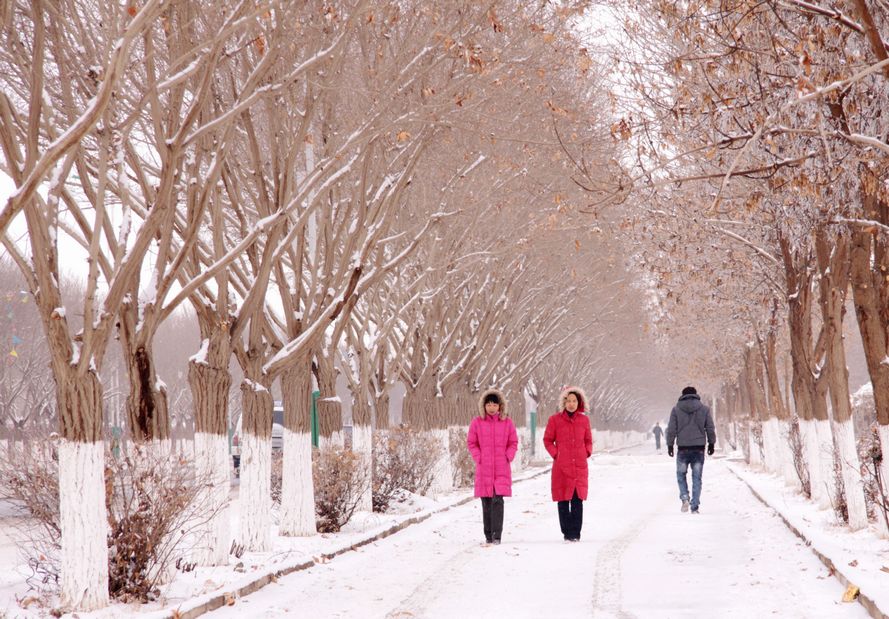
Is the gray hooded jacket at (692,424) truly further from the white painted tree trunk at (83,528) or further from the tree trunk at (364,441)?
the white painted tree trunk at (83,528)

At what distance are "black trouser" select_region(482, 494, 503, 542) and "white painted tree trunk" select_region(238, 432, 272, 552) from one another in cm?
267

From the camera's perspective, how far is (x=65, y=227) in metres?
13.4

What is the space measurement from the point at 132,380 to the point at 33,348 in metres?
42.8

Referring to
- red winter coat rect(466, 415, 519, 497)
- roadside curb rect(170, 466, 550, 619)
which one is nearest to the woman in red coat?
red winter coat rect(466, 415, 519, 497)

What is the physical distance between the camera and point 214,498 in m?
12.2

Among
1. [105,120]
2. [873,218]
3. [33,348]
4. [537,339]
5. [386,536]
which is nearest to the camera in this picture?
[105,120]

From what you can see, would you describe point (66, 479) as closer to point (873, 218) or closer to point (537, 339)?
point (873, 218)

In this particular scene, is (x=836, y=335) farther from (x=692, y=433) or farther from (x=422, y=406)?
(x=422, y=406)

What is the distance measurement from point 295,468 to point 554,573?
4.89 meters

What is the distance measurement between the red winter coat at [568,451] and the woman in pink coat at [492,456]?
20.6 inches

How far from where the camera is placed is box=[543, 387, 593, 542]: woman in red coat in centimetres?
1453

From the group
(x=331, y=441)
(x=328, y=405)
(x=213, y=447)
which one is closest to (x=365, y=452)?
(x=331, y=441)

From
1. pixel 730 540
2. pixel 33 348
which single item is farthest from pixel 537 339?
pixel 730 540

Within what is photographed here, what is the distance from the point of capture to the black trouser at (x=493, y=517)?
573 inches
